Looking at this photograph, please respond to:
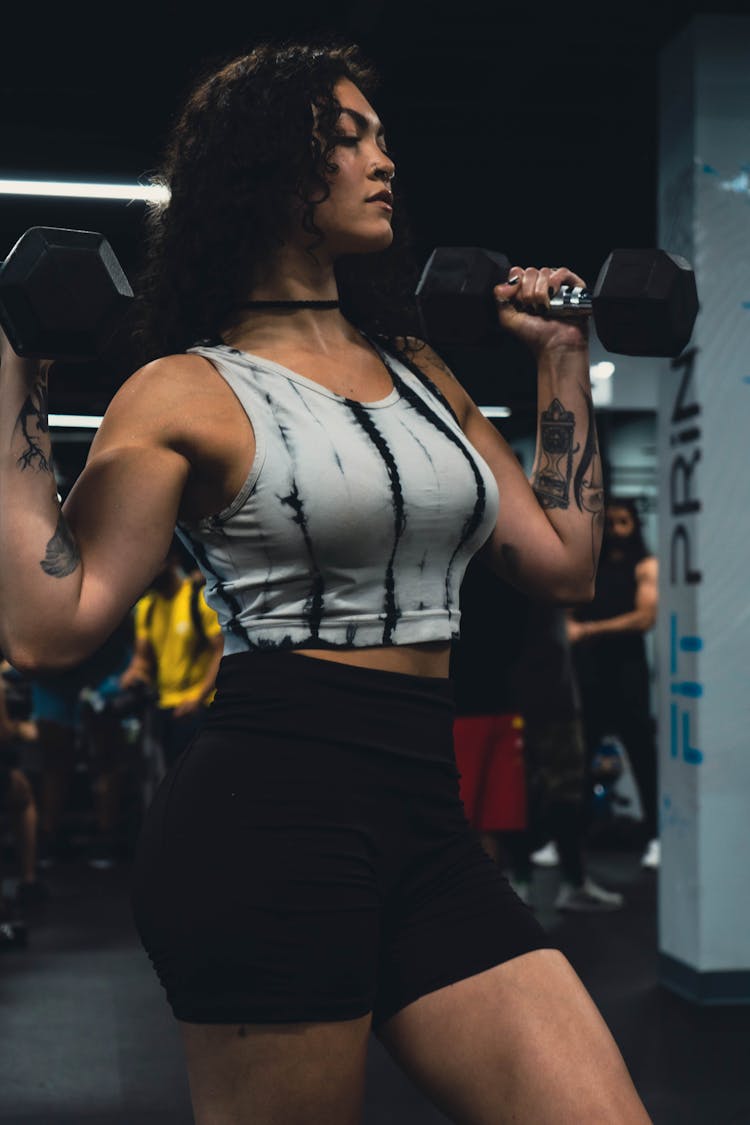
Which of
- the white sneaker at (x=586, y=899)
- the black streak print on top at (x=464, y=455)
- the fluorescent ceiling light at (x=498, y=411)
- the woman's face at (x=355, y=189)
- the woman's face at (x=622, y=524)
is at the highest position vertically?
the woman's face at (x=355, y=189)

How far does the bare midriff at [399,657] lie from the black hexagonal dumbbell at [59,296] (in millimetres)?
318

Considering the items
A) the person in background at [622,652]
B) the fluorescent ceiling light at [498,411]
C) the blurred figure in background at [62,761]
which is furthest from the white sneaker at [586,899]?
the fluorescent ceiling light at [498,411]

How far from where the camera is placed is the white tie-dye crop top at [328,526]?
1199mm

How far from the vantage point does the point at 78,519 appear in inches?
46.5

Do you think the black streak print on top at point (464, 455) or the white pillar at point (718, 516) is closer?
the black streak print on top at point (464, 455)

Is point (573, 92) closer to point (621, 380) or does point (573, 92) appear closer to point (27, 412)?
point (621, 380)

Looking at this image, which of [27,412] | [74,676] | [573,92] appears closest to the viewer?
[27,412]

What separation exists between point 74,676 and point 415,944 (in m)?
5.19

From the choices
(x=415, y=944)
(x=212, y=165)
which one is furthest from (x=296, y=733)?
(x=212, y=165)

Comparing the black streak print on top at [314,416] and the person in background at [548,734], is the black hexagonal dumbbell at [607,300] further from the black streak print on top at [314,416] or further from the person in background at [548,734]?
the person in background at [548,734]

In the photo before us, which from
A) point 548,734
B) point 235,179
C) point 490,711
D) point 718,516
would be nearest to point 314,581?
point 235,179

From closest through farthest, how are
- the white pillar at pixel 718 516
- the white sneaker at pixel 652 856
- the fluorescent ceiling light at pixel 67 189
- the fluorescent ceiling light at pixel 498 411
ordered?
the white pillar at pixel 718 516, the fluorescent ceiling light at pixel 67 189, the white sneaker at pixel 652 856, the fluorescent ceiling light at pixel 498 411

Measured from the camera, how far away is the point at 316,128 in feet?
4.44

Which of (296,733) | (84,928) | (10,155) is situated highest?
(296,733)
